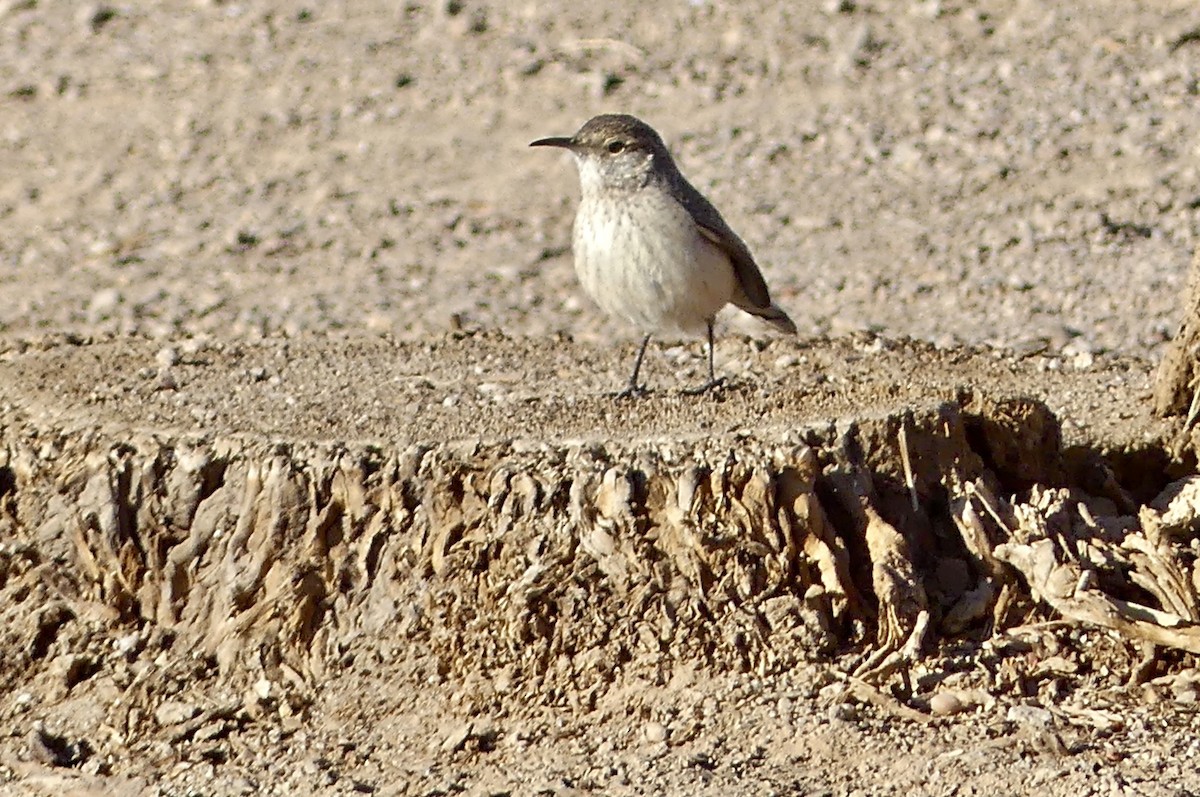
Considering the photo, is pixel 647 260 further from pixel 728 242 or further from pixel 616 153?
pixel 616 153

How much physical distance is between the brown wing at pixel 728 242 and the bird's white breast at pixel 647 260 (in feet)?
0.16

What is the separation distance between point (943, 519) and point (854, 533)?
1.07ft

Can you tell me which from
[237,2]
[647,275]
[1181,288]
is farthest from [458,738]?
[237,2]

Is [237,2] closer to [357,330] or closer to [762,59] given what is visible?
[762,59]

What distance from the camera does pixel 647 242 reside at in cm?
730

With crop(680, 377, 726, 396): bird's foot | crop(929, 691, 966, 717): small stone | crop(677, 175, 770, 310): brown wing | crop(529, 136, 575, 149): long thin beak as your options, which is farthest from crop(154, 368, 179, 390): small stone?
crop(929, 691, 966, 717): small stone

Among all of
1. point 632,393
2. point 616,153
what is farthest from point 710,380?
point 616,153

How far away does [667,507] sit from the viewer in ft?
19.3

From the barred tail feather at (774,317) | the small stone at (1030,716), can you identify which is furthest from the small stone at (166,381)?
the small stone at (1030,716)

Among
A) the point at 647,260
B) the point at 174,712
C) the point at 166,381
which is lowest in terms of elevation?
the point at 174,712

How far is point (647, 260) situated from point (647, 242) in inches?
2.7

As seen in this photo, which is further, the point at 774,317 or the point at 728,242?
the point at 774,317

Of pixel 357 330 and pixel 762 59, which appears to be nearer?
pixel 357 330

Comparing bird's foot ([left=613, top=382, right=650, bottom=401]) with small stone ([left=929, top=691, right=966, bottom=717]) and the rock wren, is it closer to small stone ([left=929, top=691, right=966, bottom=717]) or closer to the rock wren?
the rock wren
